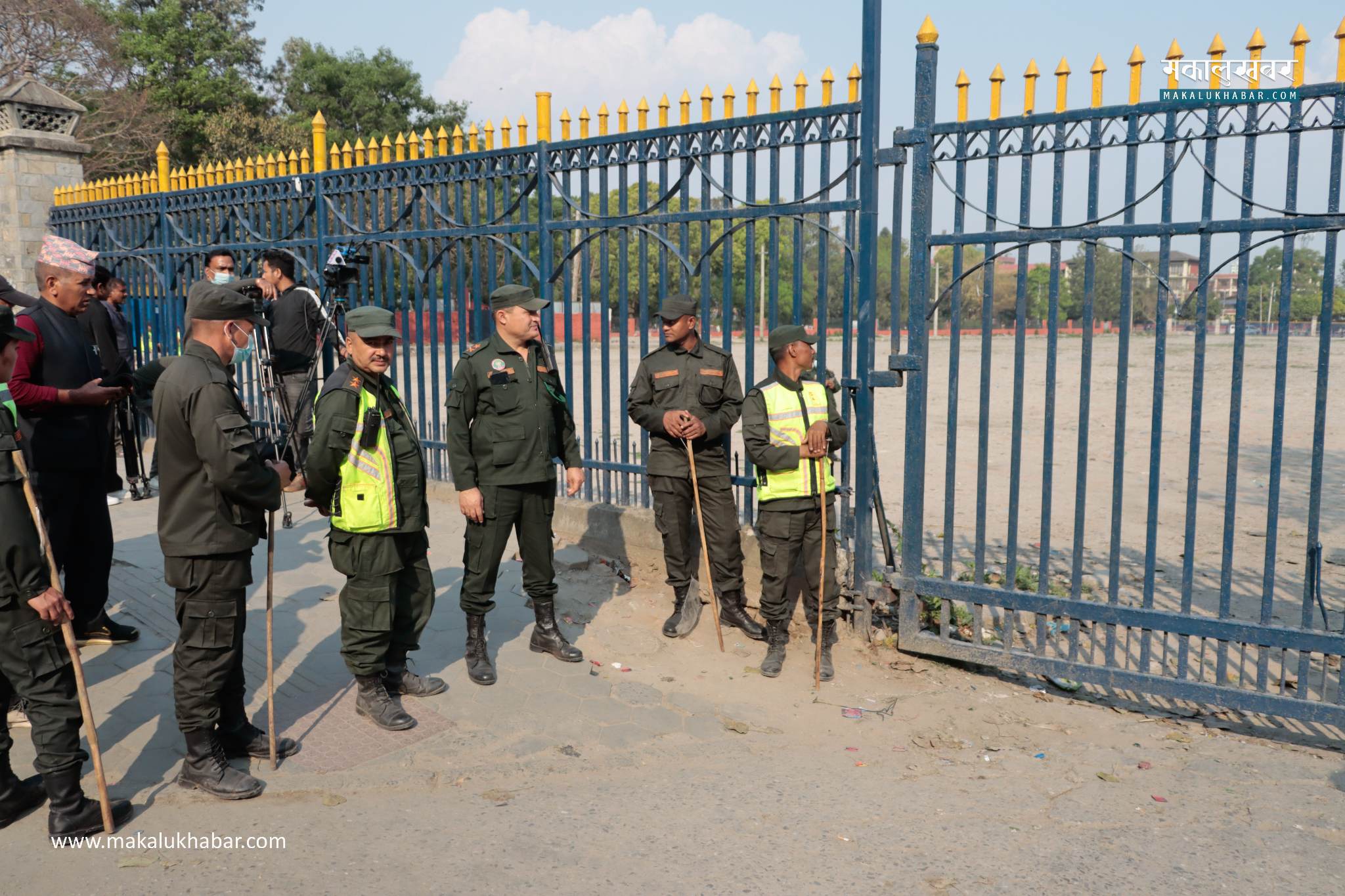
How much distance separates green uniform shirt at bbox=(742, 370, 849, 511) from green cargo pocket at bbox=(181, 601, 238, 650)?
262 cm

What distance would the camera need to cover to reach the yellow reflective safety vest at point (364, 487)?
441 centimetres

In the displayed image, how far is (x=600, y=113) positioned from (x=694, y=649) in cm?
352

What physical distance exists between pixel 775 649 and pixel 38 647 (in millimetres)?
3396

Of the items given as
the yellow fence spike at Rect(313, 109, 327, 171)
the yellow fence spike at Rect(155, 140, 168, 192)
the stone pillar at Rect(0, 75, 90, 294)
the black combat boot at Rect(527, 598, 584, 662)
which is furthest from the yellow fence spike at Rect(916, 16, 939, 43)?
the stone pillar at Rect(0, 75, 90, 294)

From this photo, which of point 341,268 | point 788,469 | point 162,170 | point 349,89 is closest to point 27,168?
point 162,170

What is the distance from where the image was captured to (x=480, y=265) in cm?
757

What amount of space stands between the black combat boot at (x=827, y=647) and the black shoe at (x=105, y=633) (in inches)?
148

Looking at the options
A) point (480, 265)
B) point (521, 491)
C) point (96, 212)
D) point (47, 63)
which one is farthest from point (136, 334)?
point (47, 63)

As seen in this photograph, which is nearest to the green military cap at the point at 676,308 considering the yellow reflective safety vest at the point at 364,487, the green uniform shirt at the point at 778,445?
the green uniform shirt at the point at 778,445

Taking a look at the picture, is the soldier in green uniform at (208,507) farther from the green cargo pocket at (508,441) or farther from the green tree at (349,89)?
the green tree at (349,89)

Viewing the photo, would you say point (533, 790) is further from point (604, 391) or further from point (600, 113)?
point (600, 113)

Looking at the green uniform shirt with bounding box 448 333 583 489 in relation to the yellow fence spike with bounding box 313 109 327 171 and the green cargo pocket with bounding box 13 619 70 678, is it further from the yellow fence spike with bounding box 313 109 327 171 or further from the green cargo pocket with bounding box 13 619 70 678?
the yellow fence spike with bounding box 313 109 327 171

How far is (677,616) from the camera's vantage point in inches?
234

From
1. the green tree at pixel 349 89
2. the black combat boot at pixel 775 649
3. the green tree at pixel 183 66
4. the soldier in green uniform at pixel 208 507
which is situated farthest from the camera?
the green tree at pixel 349 89
